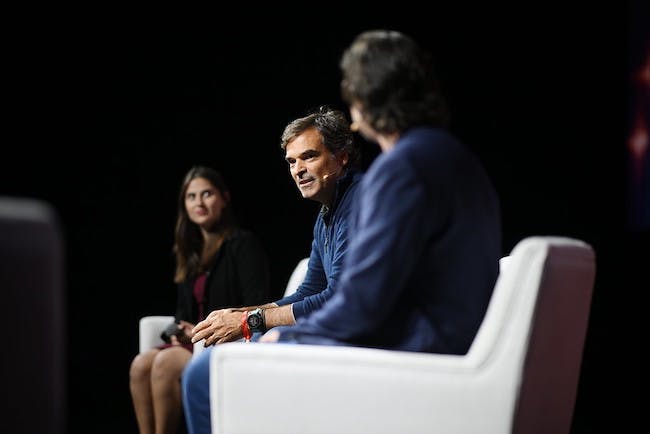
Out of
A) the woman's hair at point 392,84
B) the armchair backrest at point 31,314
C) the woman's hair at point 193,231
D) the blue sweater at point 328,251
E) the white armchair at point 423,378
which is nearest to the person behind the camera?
the armchair backrest at point 31,314

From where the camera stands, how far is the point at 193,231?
12.2ft

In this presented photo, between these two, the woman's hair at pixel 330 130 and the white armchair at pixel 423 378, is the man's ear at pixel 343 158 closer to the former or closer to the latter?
the woman's hair at pixel 330 130

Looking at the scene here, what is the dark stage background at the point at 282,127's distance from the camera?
4.50m

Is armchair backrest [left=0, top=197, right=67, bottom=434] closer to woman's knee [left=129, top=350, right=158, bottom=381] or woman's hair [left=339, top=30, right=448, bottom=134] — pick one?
woman's hair [left=339, top=30, right=448, bottom=134]

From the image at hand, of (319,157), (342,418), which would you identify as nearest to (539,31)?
(319,157)

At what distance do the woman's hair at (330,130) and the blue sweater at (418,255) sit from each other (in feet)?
2.84

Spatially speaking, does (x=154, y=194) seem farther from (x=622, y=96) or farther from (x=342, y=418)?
(x=342, y=418)

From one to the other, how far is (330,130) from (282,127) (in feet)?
7.47

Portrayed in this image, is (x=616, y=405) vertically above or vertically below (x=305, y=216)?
below

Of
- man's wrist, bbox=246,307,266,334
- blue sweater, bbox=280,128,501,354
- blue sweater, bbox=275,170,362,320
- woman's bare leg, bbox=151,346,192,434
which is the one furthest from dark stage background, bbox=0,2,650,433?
blue sweater, bbox=280,128,501,354

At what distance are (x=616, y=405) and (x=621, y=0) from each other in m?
2.29

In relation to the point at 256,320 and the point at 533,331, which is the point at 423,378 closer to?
the point at 533,331

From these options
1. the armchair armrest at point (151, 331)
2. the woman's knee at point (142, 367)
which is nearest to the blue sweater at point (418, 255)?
the woman's knee at point (142, 367)

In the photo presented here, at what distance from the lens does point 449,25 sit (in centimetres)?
470
